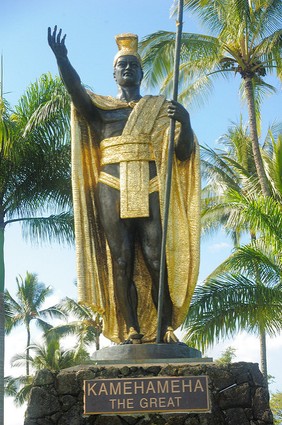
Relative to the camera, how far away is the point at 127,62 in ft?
23.6

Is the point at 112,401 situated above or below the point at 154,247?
below

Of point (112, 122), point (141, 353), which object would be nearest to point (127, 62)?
point (112, 122)

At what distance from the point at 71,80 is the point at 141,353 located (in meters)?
2.32

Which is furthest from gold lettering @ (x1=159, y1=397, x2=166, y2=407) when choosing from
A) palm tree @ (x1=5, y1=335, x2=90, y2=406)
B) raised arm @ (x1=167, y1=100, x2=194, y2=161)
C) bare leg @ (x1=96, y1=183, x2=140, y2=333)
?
palm tree @ (x1=5, y1=335, x2=90, y2=406)

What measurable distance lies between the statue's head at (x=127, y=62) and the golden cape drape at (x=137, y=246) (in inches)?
9.3

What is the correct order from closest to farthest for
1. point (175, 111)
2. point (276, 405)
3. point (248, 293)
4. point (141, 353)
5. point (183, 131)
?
point (141, 353)
point (175, 111)
point (183, 131)
point (248, 293)
point (276, 405)

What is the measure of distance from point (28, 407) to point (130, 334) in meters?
1.02

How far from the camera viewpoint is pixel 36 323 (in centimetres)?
4000

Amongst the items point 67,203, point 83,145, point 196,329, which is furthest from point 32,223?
point 83,145

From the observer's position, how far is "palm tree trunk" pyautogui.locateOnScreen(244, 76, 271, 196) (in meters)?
19.2

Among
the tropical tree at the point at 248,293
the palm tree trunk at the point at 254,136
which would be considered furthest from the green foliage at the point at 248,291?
the palm tree trunk at the point at 254,136

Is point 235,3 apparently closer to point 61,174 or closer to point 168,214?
point 61,174

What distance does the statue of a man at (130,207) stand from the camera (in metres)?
6.64

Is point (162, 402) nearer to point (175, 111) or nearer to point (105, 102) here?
point (175, 111)
